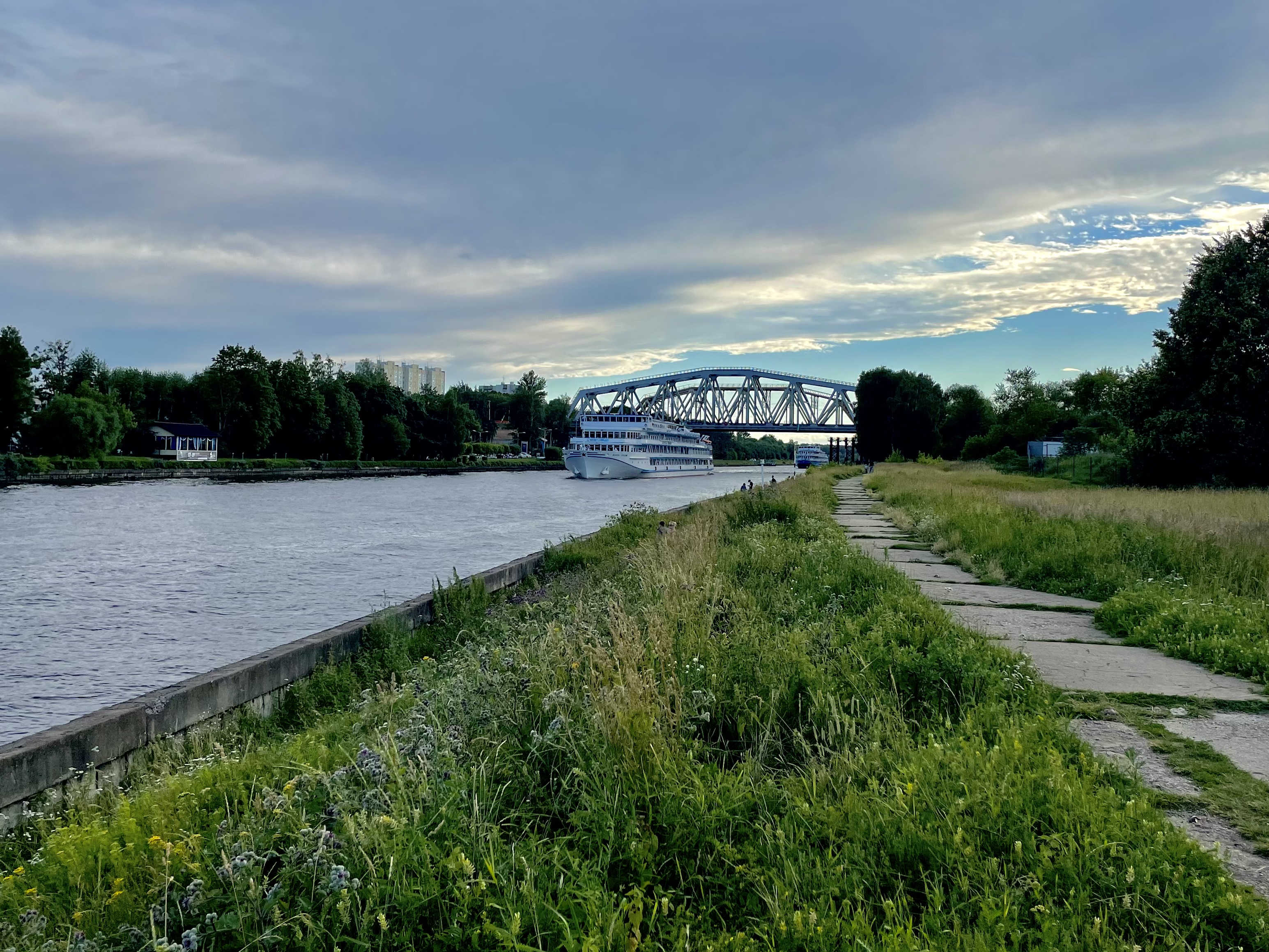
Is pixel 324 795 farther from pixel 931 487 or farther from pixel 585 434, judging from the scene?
pixel 585 434

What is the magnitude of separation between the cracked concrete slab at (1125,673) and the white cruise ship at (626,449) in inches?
3500

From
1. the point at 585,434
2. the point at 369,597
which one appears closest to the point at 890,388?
the point at 585,434

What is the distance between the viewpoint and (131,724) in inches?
240

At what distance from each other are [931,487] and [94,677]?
72.7 ft

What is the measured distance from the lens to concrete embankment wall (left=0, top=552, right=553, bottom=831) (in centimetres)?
518

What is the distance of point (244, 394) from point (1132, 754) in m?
102

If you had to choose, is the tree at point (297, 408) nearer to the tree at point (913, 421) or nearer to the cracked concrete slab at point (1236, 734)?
the tree at point (913, 421)

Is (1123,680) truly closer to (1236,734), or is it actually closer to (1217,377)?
(1236,734)

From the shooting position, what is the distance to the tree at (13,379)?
2746 inches

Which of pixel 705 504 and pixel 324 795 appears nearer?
pixel 324 795

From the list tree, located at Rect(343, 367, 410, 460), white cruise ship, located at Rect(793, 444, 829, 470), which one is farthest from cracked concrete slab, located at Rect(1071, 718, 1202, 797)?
white cruise ship, located at Rect(793, 444, 829, 470)

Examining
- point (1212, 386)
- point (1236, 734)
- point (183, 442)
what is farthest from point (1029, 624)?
point (183, 442)

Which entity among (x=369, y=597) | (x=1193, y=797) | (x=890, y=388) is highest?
(x=890, y=388)

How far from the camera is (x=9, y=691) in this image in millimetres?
9984
